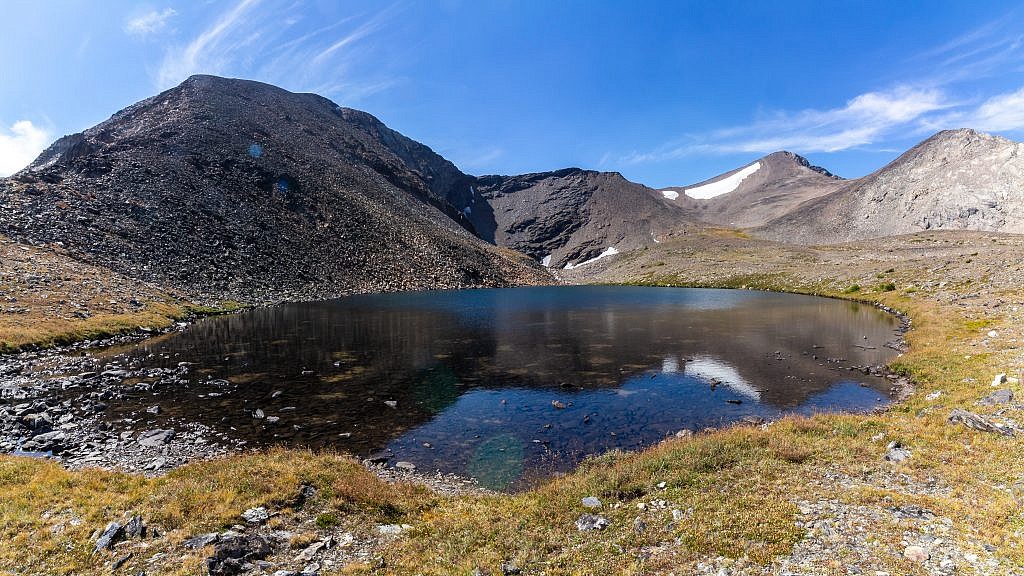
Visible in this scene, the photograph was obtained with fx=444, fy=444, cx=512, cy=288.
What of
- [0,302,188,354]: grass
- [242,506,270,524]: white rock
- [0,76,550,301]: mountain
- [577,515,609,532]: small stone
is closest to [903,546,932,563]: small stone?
[577,515,609,532]: small stone

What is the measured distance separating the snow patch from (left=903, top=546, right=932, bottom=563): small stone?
705 inches

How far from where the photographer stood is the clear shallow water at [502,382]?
66.4 feet

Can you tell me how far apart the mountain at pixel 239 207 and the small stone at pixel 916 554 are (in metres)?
82.2

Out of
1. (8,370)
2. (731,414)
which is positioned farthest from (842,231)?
(8,370)

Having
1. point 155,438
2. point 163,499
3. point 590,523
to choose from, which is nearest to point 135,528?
point 163,499

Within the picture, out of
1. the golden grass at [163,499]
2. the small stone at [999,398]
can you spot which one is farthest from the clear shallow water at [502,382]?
the small stone at [999,398]

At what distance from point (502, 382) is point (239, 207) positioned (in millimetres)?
105261

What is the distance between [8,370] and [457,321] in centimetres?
4006

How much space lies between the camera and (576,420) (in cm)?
2241

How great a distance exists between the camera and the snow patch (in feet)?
88.0

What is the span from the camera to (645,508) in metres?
11.7

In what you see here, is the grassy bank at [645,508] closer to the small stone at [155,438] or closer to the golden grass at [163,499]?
the golden grass at [163,499]

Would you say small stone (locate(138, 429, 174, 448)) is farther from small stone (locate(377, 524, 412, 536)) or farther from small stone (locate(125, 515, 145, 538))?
small stone (locate(377, 524, 412, 536))

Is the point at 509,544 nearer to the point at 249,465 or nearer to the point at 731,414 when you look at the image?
the point at 249,465
